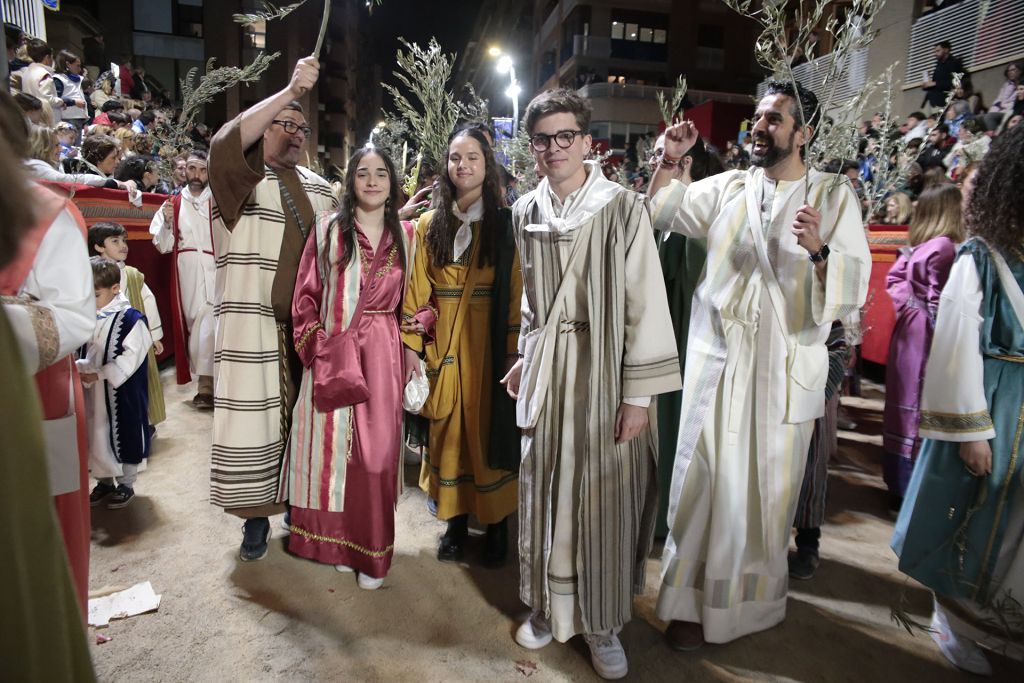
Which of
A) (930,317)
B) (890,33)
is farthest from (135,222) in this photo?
(890,33)

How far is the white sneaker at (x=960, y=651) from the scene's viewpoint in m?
2.28

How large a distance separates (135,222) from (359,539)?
171 inches

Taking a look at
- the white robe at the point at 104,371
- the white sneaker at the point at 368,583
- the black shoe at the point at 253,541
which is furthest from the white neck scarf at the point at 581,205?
the white robe at the point at 104,371

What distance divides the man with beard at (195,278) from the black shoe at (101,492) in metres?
1.66

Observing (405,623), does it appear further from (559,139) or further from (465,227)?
(559,139)

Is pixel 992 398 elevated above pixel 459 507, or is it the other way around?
pixel 992 398

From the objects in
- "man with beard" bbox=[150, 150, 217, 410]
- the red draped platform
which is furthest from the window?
"man with beard" bbox=[150, 150, 217, 410]

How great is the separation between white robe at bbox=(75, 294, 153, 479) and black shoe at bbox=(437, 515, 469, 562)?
183 cm

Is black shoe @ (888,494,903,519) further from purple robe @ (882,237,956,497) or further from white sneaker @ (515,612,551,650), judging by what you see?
white sneaker @ (515,612,551,650)

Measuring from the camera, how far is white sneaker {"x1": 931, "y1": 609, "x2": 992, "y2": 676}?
228 centimetres

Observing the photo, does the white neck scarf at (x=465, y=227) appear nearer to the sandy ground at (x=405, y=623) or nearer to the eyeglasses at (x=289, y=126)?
the eyeglasses at (x=289, y=126)

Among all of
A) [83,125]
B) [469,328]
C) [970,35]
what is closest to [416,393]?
[469,328]

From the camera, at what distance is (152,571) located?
2.86m

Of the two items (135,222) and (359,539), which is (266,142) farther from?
(135,222)
